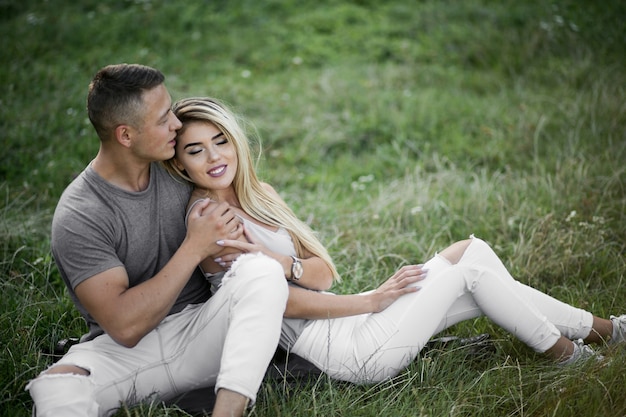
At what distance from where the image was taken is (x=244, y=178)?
3.03 meters

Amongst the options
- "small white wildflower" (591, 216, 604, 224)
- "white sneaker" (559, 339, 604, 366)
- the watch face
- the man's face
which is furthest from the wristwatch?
"small white wildflower" (591, 216, 604, 224)

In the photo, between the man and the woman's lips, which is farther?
the woman's lips

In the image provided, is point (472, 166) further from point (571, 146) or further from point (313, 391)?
point (313, 391)

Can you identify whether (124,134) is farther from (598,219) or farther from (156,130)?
(598,219)

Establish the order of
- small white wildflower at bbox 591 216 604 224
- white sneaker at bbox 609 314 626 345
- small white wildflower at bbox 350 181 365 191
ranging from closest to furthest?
white sneaker at bbox 609 314 626 345, small white wildflower at bbox 591 216 604 224, small white wildflower at bbox 350 181 365 191

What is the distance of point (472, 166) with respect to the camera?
531cm

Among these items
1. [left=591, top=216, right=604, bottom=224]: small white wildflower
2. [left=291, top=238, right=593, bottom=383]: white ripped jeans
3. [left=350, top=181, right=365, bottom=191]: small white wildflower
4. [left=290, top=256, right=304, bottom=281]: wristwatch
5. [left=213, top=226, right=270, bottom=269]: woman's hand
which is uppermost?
[left=213, top=226, right=270, bottom=269]: woman's hand

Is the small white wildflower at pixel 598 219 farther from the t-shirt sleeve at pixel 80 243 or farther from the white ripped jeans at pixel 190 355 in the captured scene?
the t-shirt sleeve at pixel 80 243

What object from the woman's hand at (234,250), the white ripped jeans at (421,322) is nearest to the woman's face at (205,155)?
the woman's hand at (234,250)

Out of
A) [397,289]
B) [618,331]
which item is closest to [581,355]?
[618,331]

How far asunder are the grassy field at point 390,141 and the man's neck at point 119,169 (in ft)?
3.00

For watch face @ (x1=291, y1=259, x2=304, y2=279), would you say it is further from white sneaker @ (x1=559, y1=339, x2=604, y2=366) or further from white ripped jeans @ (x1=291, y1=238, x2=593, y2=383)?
white sneaker @ (x1=559, y1=339, x2=604, y2=366)

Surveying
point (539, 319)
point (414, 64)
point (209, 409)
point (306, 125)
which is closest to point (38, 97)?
point (306, 125)

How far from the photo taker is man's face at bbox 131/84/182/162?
273 centimetres
